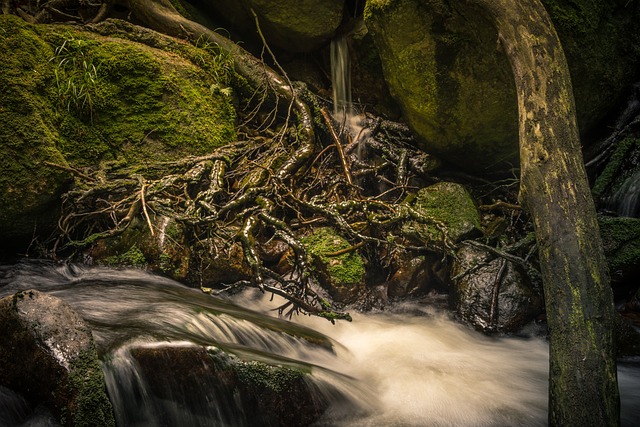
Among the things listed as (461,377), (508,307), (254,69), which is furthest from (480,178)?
(254,69)

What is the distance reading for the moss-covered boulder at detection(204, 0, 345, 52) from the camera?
18.7 feet

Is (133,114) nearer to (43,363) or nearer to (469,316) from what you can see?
(43,363)

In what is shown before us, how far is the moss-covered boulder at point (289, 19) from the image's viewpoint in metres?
5.71

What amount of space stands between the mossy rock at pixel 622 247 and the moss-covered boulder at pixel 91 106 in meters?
4.62

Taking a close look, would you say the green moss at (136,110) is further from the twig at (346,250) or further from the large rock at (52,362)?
the large rock at (52,362)

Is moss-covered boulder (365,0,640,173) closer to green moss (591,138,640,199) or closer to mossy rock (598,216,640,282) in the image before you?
green moss (591,138,640,199)

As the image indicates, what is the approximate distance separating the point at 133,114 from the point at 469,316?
4511mm

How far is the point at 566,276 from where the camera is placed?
2.25 m

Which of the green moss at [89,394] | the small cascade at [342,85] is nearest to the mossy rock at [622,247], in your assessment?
the small cascade at [342,85]

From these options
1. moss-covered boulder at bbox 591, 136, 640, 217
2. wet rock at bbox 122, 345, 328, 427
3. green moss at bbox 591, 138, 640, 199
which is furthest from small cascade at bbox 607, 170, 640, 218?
wet rock at bbox 122, 345, 328, 427

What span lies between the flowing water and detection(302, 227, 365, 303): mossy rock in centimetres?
31

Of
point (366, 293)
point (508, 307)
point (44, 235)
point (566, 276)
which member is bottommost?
point (44, 235)

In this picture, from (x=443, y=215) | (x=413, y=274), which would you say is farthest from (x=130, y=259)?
(x=443, y=215)

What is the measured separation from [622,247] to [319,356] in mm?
3198
